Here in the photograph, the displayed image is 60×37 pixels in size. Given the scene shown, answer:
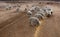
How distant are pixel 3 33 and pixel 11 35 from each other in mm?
128

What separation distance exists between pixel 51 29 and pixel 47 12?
2.37 feet

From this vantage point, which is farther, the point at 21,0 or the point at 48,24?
the point at 21,0

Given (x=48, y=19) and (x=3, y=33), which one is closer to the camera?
(x=3, y=33)

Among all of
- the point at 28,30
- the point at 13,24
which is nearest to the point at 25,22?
the point at 13,24

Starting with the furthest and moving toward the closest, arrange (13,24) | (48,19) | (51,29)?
(48,19)
(13,24)
(51,29)

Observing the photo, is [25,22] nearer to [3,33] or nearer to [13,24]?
[13,24]

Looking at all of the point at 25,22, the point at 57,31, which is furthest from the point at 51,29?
the point at 25,22

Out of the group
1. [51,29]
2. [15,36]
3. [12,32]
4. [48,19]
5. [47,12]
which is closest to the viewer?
[15,36]

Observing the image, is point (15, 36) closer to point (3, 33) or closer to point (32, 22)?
point (3, 33)

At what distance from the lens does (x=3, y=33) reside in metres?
2.05

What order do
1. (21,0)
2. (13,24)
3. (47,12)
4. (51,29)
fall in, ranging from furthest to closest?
(21,0), (47,12), (13,24), (51,29)

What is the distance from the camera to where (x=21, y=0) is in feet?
16.8

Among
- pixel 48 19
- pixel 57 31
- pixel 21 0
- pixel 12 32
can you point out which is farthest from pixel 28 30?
pixel 21 0

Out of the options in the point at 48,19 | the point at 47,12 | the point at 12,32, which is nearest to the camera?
the point at 12,32
